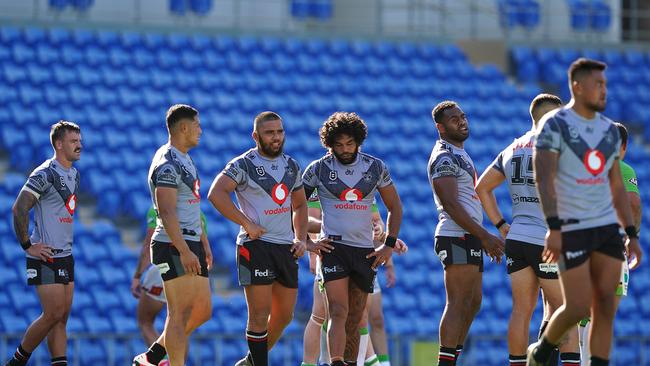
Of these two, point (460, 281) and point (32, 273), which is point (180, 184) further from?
point (460, 281)

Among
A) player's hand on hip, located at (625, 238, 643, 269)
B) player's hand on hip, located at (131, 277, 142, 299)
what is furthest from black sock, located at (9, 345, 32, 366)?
player's hand on hip, located at (625, 238, 643, 269)

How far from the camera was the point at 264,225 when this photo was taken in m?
10.9

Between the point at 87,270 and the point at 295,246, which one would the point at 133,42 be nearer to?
the point at 87,270

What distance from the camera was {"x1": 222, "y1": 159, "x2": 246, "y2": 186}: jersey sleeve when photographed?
35.6 feet

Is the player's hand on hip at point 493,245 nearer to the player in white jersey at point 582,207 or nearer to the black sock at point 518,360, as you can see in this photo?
the black sock at point 518,360

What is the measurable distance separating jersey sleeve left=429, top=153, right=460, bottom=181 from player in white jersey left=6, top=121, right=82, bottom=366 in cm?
363

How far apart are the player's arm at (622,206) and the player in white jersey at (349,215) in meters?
2.44

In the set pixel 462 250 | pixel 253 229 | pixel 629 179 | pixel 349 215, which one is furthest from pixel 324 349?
pixel 629 179

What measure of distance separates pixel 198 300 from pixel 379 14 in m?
15.2

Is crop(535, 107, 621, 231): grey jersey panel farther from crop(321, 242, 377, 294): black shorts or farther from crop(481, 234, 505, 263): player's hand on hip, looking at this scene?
crop(321, 242, 377, 294): black shorts

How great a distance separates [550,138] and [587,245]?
0.82 meters

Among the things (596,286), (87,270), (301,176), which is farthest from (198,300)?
(87,270)

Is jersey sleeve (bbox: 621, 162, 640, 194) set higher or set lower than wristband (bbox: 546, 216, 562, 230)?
higher

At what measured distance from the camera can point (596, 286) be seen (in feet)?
29.5
